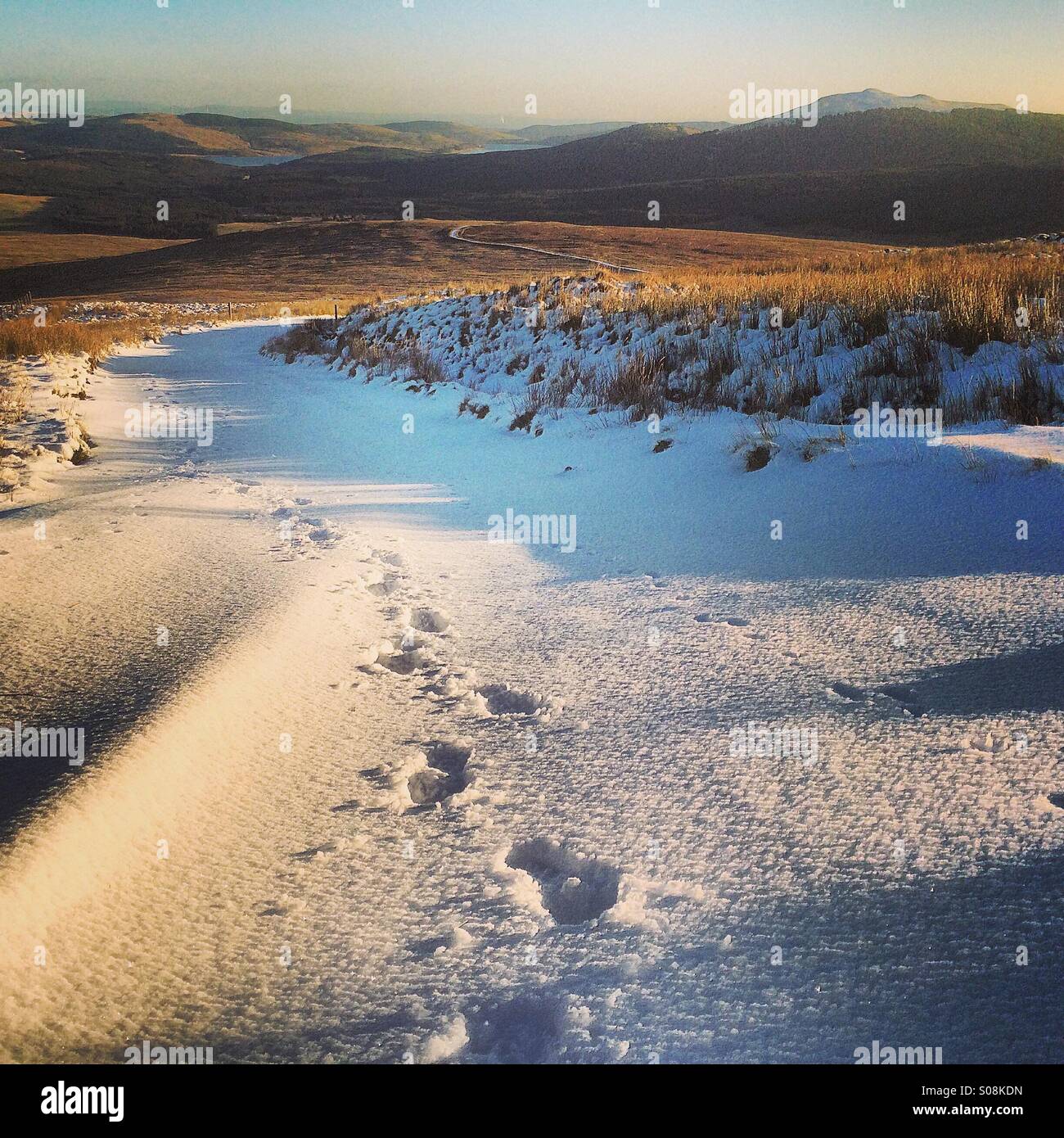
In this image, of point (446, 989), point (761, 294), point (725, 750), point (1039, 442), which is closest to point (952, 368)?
point (1039, 442)

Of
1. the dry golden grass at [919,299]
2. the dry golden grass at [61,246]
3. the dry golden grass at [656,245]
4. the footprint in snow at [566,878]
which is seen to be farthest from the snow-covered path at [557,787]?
the dry golden grass at [61,246]

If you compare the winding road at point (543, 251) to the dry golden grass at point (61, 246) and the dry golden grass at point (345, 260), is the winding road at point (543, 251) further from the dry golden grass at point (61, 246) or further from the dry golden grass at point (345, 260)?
the dry golden grass at point (61, 246)


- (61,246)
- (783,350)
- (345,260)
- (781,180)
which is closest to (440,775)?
(783,350)

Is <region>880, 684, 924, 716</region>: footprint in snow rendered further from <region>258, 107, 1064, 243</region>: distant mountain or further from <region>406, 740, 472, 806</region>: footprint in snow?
<region>258, 107, 1064, 243</region>: distant mountain

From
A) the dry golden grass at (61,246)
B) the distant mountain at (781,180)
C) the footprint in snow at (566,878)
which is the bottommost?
the footprint in snow at (566,878)

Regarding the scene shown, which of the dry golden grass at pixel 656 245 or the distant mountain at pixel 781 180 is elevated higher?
the distant mountain at pixel 781 180

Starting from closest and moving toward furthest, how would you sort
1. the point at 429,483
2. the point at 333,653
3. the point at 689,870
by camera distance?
1. the point at 689,870
2. the point at 333,653
3. the point at 429,483

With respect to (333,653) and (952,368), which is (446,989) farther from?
(952,368)
